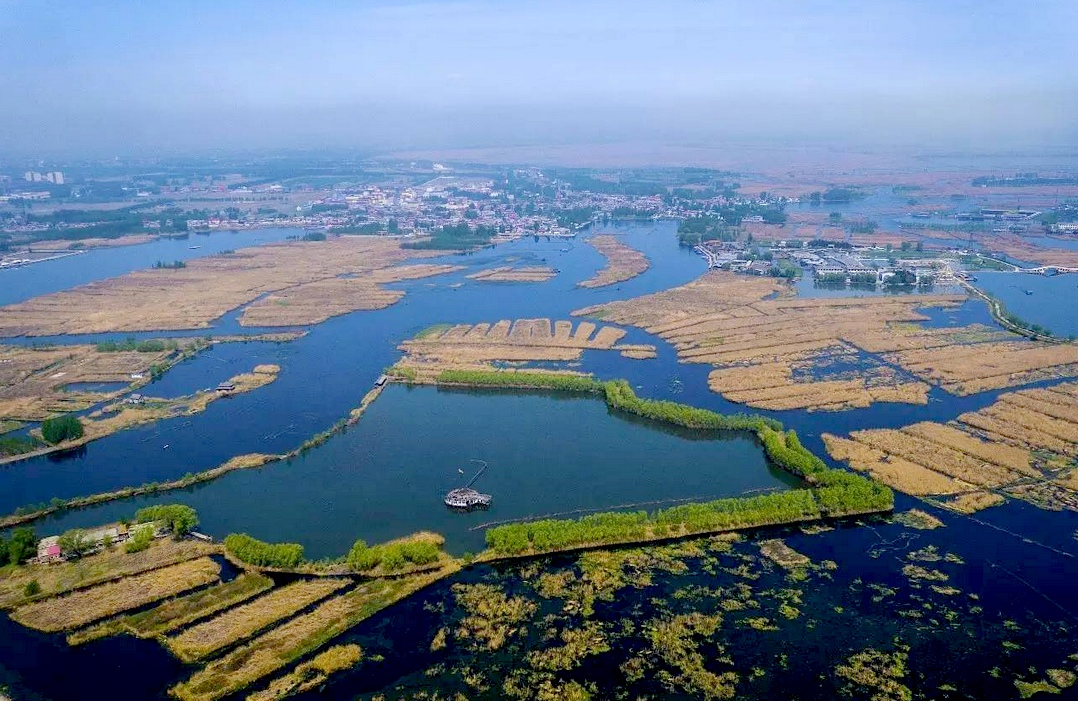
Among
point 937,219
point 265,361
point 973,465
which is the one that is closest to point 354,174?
point 937,219

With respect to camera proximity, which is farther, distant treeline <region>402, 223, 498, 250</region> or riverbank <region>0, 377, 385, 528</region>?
distant treeline <region>402, 223, 498, 250</region>

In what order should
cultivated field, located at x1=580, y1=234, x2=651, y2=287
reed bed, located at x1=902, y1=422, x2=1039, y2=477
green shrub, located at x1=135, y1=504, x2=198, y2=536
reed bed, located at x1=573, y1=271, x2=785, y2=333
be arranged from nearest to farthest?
green shrub, located at x1=135, y1=504, x2=198, y2=536
reed bed, located at x1=902, y1=422, x2=1039, y2=477
reed bed, located at x1=573, y1=271, x2=785, y2=333
cultivated field, located at x1=580, y1=234, x2=651, y2=287

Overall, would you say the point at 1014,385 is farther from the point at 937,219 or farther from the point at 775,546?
the point at 937,219

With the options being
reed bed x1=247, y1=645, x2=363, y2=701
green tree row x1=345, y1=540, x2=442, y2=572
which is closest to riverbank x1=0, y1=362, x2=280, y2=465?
green tree row x1=345, y1=540, x2=442, y2=572

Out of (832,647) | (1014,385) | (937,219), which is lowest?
(832,647)

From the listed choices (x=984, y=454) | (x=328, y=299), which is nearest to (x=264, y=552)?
(x=984, y=454)

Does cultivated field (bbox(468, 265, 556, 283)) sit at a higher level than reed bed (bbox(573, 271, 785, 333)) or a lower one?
higher

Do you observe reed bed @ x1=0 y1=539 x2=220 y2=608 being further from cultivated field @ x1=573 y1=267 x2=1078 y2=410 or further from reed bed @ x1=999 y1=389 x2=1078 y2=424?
reed bed @ x1=999 y1=389 x2=1078 y2=424
